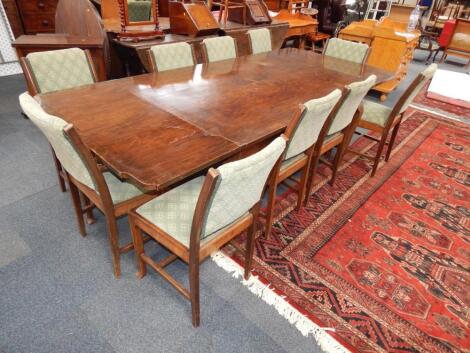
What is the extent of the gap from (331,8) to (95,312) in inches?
245

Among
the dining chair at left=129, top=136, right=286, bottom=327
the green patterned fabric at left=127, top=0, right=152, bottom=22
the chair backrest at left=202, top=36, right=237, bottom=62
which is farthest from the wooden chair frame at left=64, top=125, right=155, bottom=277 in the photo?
the green patterned fabric at left=127, top=0, right=152, bottom=22

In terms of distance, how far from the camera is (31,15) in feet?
13.5

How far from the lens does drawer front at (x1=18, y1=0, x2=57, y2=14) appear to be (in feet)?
13.2

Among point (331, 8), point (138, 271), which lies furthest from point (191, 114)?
point (331, 8)

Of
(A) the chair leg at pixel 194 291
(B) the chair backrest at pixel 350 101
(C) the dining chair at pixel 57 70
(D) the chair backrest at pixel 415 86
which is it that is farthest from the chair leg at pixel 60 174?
(D) the chair backrest at pixel 415 86

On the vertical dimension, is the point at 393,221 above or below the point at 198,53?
below

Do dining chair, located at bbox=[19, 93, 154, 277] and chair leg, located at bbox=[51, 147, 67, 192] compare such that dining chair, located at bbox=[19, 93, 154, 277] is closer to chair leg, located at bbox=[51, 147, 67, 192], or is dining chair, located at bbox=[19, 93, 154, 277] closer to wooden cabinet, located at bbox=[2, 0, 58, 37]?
chair leg, located at bbox=[51, 147, 67, 192]

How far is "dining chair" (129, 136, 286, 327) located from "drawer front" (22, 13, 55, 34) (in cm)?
418

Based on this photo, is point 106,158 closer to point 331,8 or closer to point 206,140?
point 206,140

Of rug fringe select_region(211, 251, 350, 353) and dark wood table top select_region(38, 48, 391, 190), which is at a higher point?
dark wood table top select_region(38, 48, 391, 190)

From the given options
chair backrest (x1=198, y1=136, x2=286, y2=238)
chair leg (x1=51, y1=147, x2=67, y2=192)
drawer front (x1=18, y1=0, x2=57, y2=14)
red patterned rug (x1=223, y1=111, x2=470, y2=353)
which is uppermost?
drawer front (x1=18, y1=0, x2=57, y2=14)

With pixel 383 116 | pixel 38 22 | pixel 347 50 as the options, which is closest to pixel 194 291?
pixel 383 116

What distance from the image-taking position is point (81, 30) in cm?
320

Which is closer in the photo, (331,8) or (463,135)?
(463,135)
